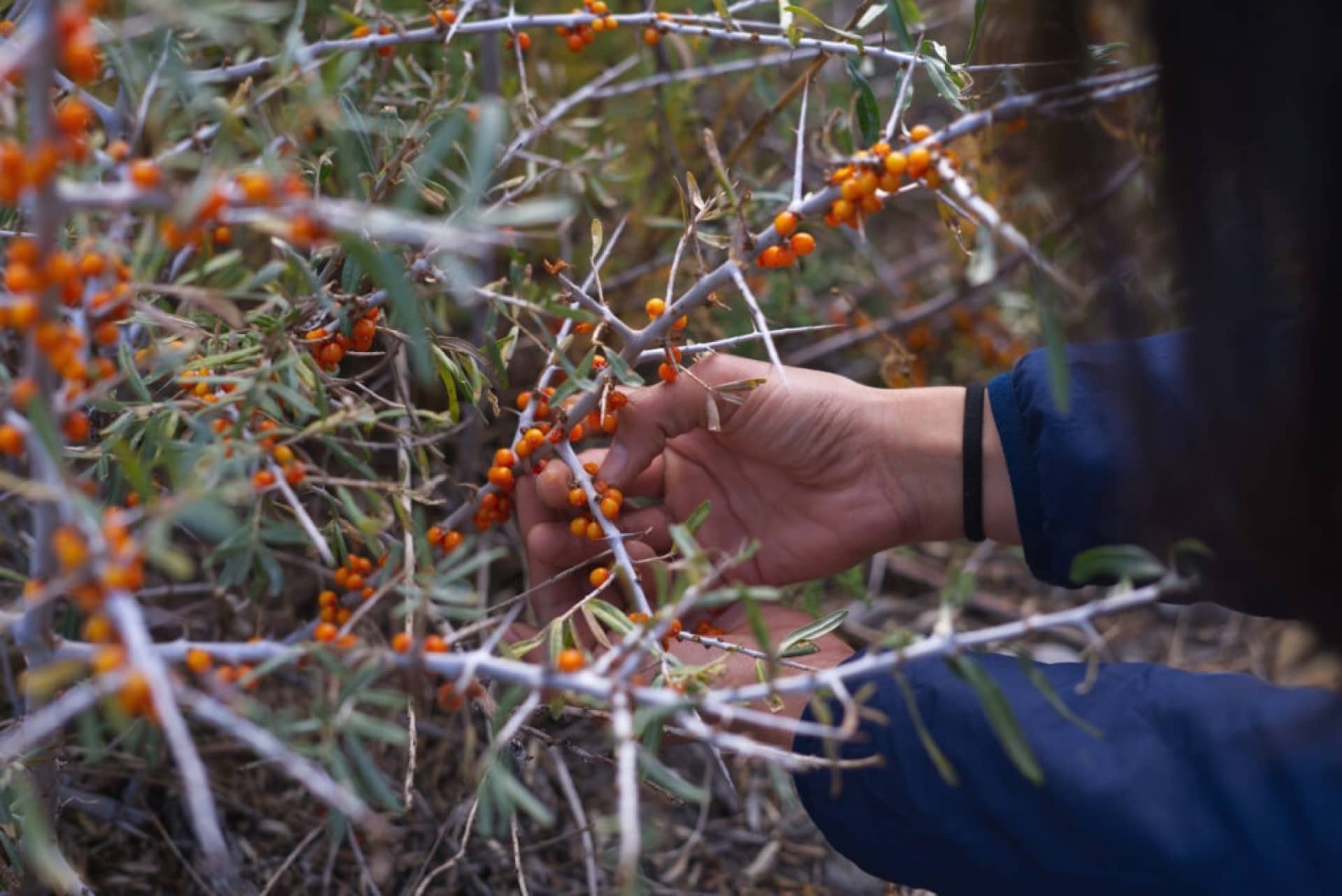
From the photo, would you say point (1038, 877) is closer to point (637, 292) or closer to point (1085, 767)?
point (1085, 767)

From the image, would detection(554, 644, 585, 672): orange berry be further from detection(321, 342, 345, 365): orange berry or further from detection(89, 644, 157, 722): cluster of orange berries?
detection(321, 342, 345, 365): orange berry

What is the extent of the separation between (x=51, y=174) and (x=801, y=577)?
1.39 metres

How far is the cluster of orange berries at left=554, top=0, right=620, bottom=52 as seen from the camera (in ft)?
5.10

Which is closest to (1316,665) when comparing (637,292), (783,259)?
(783,259)

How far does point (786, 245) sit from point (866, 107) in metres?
0.31

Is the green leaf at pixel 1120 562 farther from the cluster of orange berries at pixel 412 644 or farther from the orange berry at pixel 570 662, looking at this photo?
the cluster of orange berries at pixel 412 644

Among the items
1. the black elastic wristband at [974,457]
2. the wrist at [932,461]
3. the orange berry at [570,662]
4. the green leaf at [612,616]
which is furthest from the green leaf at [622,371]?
the black elastic wristband at [974,457]

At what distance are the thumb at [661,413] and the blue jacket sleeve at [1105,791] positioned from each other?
465mm

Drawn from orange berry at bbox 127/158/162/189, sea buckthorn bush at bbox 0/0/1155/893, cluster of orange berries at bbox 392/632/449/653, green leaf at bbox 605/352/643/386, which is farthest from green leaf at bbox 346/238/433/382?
green leaf at bbox 605/352/643/386

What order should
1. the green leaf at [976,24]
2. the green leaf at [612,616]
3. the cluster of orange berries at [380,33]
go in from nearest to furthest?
1. the green leaf at [612,616]
2. the green leaf at [976,24]
3. the cluster of orange berries at [380,33]

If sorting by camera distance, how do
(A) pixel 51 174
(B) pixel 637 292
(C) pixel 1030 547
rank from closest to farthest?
(A) pixel 51 174
(C) pixel 1030 547
(B) pixel 637 292

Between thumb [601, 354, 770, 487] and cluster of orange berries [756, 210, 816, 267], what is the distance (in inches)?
12.0

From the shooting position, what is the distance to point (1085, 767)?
1230 millimetres

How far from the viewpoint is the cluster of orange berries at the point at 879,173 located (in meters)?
1.11
